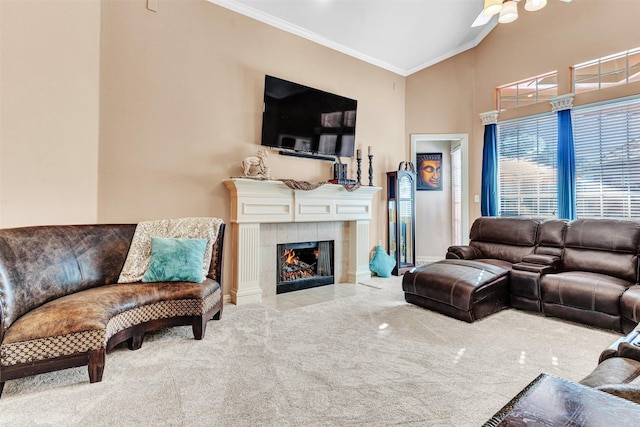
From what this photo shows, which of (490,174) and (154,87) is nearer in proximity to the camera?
(154,87)

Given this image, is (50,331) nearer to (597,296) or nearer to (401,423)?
(401,423)

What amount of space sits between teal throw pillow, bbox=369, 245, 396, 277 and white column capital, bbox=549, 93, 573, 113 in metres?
3.08

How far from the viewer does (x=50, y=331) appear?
187 cm

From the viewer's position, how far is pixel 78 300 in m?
2.16

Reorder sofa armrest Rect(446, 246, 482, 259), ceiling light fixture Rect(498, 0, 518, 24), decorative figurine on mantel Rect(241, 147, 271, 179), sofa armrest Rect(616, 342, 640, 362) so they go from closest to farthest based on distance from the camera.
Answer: sofa armrest Rect(616, 342, 640, 362), ceiling light fixture Rect(498, 0, 518, 24), decorative figurine on mantel Rect(241, 147, 271, 179), sofa armrest Rect(446, 246, 482, 259)

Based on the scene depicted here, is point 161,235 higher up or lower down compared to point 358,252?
higher up

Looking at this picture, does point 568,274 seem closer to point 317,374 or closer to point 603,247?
point 603,247

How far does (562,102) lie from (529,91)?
0.58 metres

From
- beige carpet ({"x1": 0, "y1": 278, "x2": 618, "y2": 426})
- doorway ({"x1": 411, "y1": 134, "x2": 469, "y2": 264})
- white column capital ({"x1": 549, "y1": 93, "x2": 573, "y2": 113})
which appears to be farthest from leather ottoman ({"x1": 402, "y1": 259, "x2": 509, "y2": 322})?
doorway ({"x1": 411, "y1": 134, "x2": 469, "y2": 264})

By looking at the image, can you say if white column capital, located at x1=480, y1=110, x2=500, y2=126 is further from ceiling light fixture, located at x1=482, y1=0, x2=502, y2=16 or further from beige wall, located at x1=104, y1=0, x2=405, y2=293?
beige wall, located at x1=104, y1=0, x2=405, y2=293

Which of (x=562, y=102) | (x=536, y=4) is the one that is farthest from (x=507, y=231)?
(x=536, y=4)

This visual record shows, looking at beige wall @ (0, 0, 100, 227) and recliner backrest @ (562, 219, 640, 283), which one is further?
recliner backrest @ (562, 219, 640, 283)

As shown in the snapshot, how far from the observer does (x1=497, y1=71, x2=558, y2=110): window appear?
439cm

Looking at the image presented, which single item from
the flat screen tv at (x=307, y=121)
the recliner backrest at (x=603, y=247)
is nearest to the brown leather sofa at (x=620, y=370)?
the recliner backrest at (x=603, y=247)
